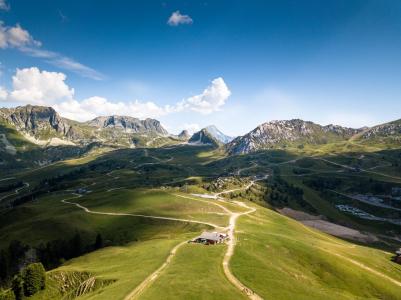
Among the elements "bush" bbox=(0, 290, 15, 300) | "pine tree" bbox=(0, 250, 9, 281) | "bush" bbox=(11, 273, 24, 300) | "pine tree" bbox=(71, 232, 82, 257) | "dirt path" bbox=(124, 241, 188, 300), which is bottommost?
"pine tree" bbox=(0, 250, 9, 281)

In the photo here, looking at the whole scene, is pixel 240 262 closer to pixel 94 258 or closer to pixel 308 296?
pixel 308 296

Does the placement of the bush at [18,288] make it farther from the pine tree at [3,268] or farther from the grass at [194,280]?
the pine tree at [3,268]

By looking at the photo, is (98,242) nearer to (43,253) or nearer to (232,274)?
(43,253)

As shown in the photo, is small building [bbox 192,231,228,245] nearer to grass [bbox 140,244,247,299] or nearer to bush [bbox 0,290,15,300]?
grass [bbox 140,244,247,299]

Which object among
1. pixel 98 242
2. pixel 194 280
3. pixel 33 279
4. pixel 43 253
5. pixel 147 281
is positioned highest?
pixel 194 280

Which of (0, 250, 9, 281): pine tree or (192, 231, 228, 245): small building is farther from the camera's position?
(0, 250, 9, 281): pine tree

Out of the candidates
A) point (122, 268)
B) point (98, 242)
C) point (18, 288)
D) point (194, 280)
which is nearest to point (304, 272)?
point (194, 280)

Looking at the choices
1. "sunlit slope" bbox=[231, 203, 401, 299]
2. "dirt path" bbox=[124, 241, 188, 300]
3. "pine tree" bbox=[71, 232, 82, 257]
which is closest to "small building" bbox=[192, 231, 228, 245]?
"sunlit slope" bbox=[231, 203, 401, 299]

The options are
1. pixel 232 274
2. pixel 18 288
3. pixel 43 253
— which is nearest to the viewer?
pixel 232 274
